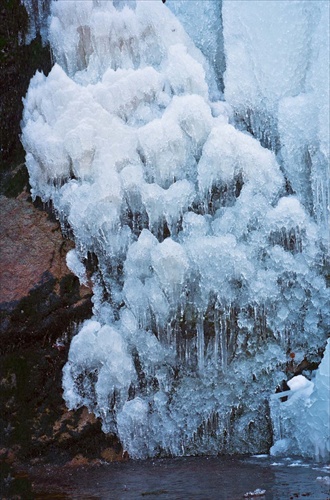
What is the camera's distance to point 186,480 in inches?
206

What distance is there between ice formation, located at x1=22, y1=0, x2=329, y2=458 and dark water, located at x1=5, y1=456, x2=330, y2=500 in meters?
0.51

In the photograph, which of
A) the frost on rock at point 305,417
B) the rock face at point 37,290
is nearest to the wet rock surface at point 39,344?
the rock face at point 37,290

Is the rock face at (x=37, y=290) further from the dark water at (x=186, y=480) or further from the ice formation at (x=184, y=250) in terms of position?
the dark water at (x=186, y=480)

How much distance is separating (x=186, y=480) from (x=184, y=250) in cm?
183

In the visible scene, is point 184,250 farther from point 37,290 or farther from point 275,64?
point 275,64

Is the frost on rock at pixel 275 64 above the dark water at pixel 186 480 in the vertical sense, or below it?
above

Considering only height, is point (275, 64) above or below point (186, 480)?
above

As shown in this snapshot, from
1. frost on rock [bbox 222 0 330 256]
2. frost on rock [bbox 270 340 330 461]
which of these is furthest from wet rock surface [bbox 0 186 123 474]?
frost on rock [bbox 222 0 330 256]

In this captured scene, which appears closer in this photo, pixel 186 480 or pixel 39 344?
pixel 186 480

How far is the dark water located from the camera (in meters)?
4.58

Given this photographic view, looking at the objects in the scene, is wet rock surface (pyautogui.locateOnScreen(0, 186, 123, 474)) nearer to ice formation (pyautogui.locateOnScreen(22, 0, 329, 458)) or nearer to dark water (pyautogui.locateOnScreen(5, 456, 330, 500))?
ice formation (pyautogui.locateOnScreen(22, 0, 329, 458))

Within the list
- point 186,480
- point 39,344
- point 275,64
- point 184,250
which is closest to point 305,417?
point 186,480

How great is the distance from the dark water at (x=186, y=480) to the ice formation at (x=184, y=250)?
0.51m

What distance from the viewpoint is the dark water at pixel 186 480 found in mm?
4578
